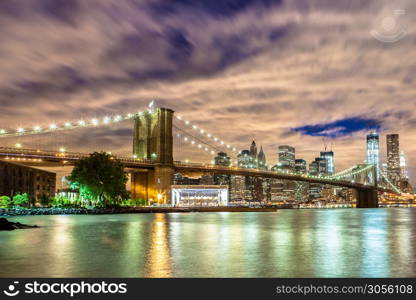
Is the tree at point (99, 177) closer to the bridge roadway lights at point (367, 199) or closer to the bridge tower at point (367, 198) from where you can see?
the bridge tower at point (367, 198)

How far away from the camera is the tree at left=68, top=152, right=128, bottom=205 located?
68562 mm

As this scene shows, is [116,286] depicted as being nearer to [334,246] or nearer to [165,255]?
[165,255]

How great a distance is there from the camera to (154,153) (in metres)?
87.7

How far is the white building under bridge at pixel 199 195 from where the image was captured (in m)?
90.2

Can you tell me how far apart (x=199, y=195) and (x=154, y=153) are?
15.6 metres

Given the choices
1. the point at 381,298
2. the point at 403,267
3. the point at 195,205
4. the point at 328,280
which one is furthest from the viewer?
the point at 195,205

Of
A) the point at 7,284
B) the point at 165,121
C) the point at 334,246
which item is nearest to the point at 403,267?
the point at 334,246

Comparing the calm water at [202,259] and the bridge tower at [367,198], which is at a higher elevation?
the calm water at [202,259]

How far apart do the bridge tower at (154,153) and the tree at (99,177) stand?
1347cm

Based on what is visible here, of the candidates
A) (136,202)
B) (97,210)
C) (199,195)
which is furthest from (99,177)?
(199,195)

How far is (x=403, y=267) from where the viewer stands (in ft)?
47.2

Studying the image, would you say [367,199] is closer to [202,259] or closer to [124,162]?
[124,162]

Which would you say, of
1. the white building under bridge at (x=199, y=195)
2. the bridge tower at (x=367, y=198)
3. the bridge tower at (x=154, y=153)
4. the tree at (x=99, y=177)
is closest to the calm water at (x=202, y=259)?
the tree at (x=99, y=177)

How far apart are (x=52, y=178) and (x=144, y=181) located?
37.6m
